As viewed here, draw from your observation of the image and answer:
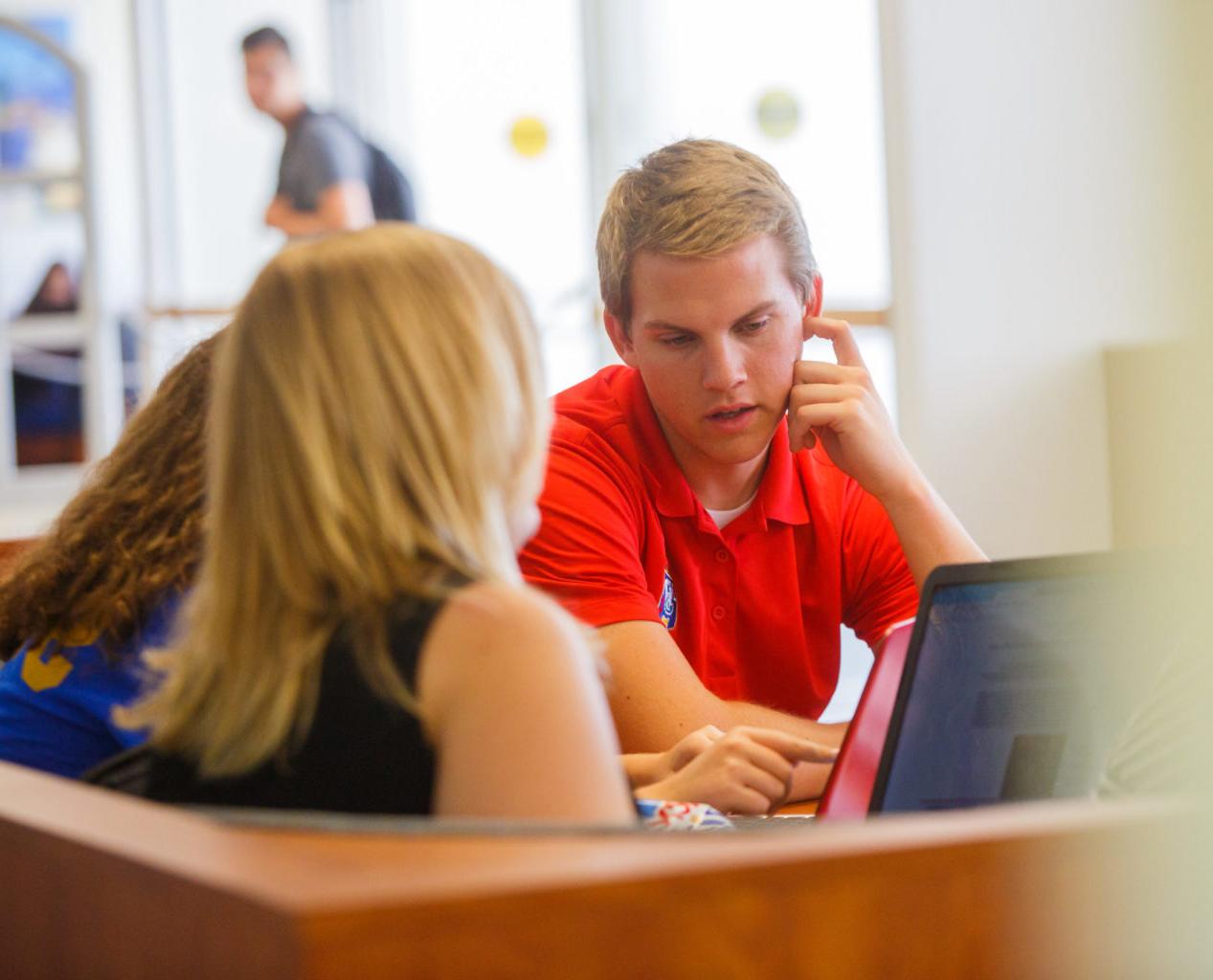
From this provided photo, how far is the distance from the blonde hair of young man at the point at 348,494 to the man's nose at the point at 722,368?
75 cm

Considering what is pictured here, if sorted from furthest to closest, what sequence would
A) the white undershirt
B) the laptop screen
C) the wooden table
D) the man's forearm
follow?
the white undershirt, the man's forearm, the laptop screen, the wooden table

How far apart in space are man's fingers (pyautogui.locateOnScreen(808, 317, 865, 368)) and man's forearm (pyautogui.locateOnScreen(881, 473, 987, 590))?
0.18 meters

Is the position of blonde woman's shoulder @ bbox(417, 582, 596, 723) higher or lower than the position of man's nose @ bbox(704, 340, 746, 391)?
lower

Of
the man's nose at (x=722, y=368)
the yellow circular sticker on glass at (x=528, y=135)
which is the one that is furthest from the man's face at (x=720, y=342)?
the yellow circular sticker on glass at (x=528, y=135)

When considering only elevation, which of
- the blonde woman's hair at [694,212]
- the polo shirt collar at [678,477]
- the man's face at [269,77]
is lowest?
the polo shirt collar at [678,477]

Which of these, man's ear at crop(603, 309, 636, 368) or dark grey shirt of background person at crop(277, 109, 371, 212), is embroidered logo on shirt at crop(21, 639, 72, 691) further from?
dark grey shirt of background person at crop(277, 109, 371, 212)

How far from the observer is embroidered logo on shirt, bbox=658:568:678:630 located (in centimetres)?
168

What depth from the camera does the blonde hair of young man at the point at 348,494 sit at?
31.1 inches

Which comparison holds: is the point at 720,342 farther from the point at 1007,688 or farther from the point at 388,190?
the point at 388,190

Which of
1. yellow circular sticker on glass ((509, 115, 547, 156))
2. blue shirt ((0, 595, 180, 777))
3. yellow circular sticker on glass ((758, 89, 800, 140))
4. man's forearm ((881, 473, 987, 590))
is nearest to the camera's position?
blue shirt ((0, 595, 180, 777))

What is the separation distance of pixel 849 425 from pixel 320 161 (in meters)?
2.78

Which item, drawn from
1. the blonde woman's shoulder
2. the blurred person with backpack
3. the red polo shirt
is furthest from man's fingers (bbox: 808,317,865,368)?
the blurred person with backpack

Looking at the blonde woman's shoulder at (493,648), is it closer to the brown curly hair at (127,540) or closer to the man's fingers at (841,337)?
the brown curly hair at (127,540)

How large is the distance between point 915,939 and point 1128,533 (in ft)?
9.30
